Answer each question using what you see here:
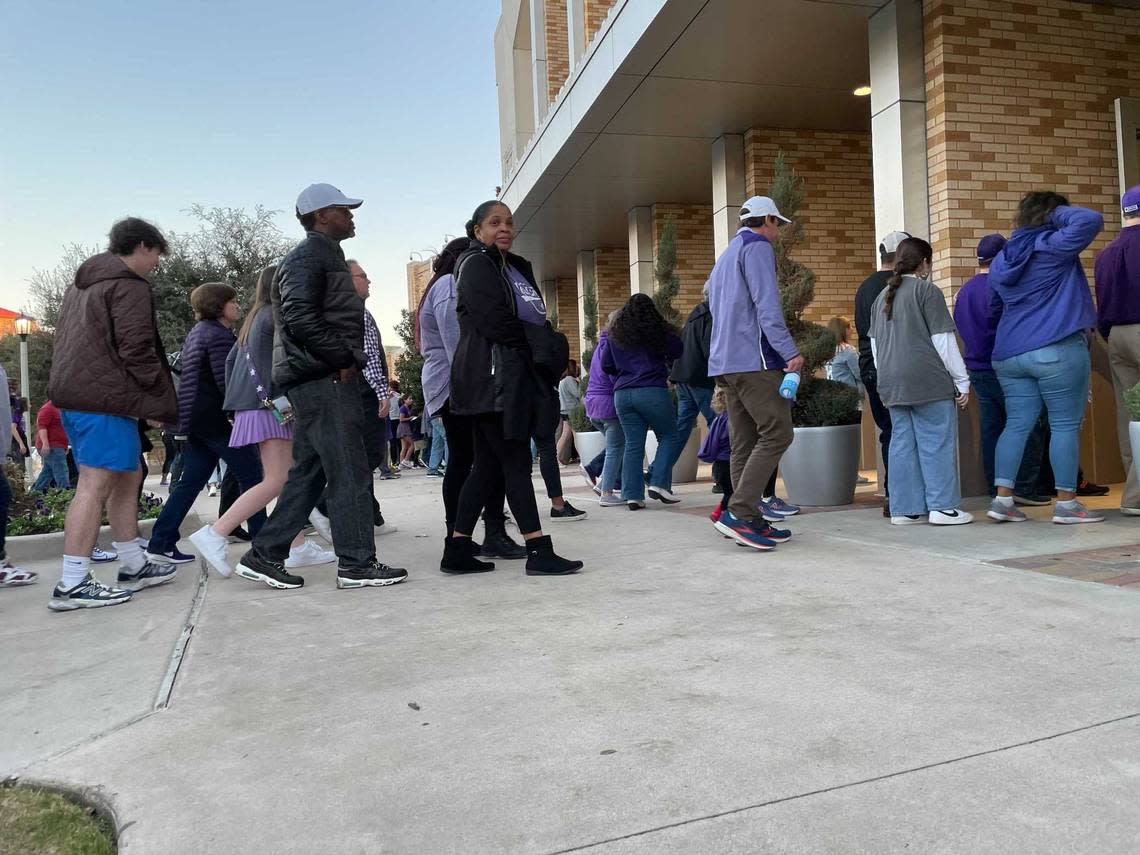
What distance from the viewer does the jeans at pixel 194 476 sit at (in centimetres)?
538

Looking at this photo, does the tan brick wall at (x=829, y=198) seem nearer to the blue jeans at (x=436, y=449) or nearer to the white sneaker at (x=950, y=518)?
the white sneaker at (x=950, y=518)

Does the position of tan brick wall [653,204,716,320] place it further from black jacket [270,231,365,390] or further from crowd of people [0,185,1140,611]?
black jacket [270,231,365,390]

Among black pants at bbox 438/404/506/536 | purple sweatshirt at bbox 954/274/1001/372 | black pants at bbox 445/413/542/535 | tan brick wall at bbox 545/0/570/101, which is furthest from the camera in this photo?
tan brick wall at bbox 545/0/570/101

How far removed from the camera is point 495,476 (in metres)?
4.59

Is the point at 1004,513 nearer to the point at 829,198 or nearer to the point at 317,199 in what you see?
the point at 317,199

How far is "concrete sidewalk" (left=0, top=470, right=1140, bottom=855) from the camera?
1733 mm

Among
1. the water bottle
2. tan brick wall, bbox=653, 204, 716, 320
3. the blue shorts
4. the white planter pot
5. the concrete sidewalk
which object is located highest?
tan brick wall, bbox=653, 204, 716, 320

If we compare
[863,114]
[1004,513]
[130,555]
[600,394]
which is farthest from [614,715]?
[863,114]

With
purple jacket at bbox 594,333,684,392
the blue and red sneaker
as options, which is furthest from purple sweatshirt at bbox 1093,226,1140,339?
purple jacket at bbox 594,333,684,392

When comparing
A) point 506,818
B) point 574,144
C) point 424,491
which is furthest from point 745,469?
point 574,144

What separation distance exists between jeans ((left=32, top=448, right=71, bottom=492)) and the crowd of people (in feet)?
20.3

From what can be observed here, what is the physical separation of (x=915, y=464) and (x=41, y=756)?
487 cm

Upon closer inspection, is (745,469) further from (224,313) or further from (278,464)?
(224,313)

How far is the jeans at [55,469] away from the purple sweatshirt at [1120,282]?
11.3m
